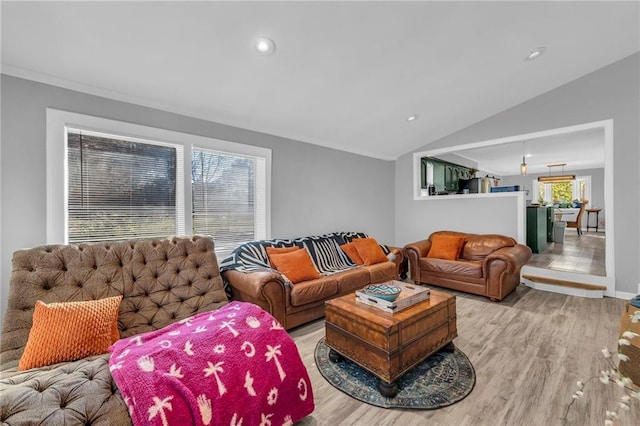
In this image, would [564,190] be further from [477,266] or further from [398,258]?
[398,258]

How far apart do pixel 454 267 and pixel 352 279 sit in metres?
1.61

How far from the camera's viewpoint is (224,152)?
10.8 feet

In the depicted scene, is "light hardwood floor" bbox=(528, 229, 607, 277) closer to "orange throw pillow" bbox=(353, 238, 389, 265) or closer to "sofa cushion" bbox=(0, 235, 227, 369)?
"orange throw pillow" bbox=(353, 238, 389, 265)

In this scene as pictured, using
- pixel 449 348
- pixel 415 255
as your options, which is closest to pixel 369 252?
pixel 415 255

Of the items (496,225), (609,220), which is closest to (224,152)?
(496,225)

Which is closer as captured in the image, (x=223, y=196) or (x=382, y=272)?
(x=223, y=196)

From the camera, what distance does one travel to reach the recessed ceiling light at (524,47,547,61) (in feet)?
10.1

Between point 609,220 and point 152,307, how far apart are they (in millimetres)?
5218

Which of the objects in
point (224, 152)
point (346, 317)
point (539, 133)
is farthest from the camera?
point (539, 133)

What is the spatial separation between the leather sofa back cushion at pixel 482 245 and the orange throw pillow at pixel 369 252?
1.32 m

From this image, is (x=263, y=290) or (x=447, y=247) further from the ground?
(x=447, y=247)

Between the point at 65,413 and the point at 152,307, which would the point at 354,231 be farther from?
the point at 65,413

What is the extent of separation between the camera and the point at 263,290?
239 cm

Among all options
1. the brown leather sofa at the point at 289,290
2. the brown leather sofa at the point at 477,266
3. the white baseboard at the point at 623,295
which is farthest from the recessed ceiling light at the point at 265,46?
the white baseboard at the point at 623,295
